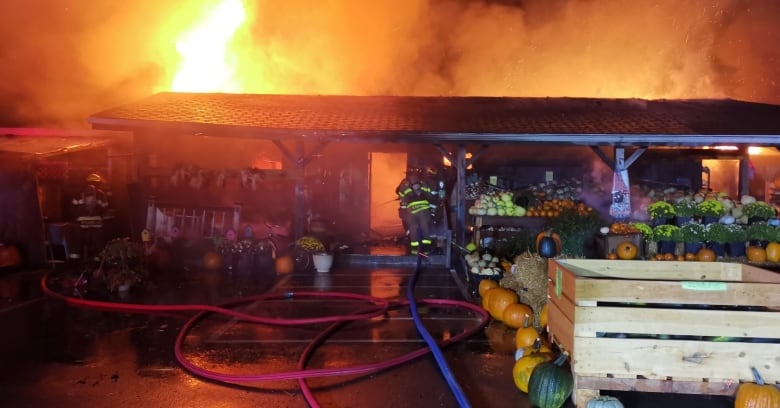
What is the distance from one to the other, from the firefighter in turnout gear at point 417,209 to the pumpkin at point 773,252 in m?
6.01

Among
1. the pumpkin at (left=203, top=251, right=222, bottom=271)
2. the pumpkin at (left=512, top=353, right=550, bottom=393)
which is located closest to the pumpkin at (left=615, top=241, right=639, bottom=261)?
the pumpkin at (left=512, top=353, right=550, bottom=393)

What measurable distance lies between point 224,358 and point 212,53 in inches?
576

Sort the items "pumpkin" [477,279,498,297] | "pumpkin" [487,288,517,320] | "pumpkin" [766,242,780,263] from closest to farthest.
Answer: "pumpkin" [487,288,517,320] < "pumpkin" [477,279,498,297] < "pumpkin" [766,242,780,263]

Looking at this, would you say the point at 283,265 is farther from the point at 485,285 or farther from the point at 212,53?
the point at 212,53

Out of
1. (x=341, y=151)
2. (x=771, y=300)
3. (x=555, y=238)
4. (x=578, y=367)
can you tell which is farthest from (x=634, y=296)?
(x=341, y=151)

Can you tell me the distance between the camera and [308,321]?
6.45 m

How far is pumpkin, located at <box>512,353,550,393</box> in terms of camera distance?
454 cm

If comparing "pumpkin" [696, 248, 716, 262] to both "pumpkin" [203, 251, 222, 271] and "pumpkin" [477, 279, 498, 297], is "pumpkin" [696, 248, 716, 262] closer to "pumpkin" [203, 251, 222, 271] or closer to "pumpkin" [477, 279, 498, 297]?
"pumpkin" [477, 279, 498, 297]

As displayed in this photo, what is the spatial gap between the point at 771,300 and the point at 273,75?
17.7m

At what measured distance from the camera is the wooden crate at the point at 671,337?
13.1 feet

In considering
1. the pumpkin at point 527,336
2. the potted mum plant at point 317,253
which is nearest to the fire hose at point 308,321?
the pumpkin at point 527,336

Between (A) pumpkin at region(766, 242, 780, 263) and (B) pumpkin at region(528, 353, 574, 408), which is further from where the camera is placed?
(A) pumpkin at region(766, 242, 780, 263)

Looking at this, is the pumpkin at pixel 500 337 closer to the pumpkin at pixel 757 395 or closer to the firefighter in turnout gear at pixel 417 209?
the pumpkin at pixel 757 395

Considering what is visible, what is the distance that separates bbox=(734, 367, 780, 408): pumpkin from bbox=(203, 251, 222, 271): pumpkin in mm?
8773
